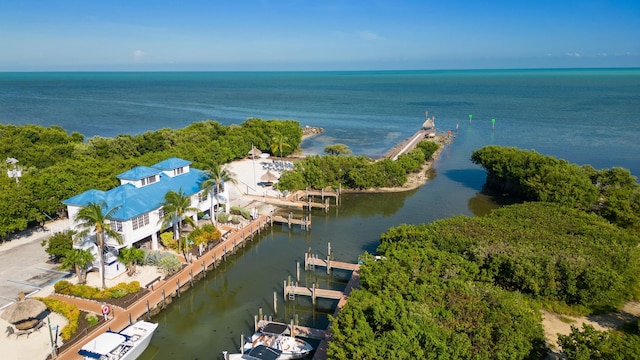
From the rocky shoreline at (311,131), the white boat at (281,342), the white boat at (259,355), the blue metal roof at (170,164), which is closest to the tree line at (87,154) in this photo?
the blue metal roof at (170,164)

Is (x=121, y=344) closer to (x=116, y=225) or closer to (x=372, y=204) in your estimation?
(x=116, y=225)

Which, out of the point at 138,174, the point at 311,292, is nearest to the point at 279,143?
the point at 138,174

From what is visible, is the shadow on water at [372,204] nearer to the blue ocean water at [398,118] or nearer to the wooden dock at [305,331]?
the wooden dock at [305,331]

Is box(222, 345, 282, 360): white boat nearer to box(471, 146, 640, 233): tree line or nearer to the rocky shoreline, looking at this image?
box(471, 146, 640, 233): tree line

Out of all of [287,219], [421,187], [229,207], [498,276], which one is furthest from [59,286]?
[421,187]

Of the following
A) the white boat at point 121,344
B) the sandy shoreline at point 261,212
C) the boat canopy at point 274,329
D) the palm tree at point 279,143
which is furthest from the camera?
the palm tree at point 279,143
